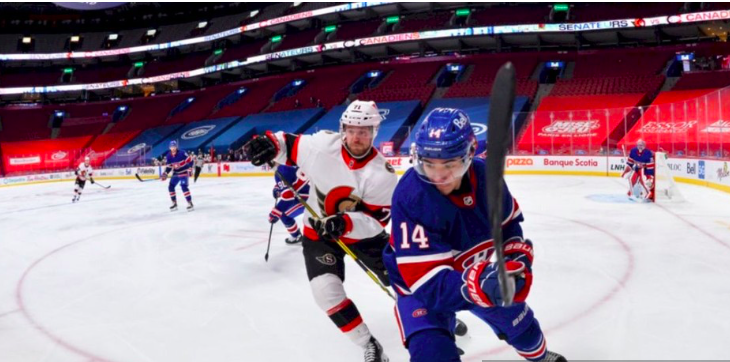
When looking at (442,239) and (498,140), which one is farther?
(442,239)

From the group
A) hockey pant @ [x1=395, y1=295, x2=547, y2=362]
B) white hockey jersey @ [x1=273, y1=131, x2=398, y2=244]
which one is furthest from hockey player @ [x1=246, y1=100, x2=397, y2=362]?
hockey pant @ [x1=395, y1=295, x2=547, y2=362]

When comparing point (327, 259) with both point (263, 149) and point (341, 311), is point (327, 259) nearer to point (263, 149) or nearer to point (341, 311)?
point (341, 311)

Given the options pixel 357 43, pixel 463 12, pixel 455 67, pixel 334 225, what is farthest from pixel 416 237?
pixel 463 12

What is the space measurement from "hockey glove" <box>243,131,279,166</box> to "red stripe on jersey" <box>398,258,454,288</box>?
1351mm

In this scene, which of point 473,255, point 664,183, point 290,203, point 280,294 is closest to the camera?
point 473,255

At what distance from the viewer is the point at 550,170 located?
1478 cm

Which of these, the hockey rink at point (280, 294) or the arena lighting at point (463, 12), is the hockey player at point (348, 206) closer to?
the hockey rink at point (280, 294)

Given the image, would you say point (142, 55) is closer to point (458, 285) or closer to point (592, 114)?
point (592, 114)

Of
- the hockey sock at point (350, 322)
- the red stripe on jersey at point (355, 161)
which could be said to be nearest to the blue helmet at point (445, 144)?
the red stripe on jersey at point (355, 161)

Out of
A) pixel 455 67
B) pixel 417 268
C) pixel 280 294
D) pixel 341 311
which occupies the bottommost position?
pixel 280 294

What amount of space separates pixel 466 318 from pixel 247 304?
149 centimetres

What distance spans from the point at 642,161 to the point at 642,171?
165 millimetres

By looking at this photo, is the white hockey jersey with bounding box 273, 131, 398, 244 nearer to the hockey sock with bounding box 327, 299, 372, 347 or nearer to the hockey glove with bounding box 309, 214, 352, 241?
the hockey glove with bounding box 309, 214, 352, 241

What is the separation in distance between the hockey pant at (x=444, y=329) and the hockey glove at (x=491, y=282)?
0.25 m
